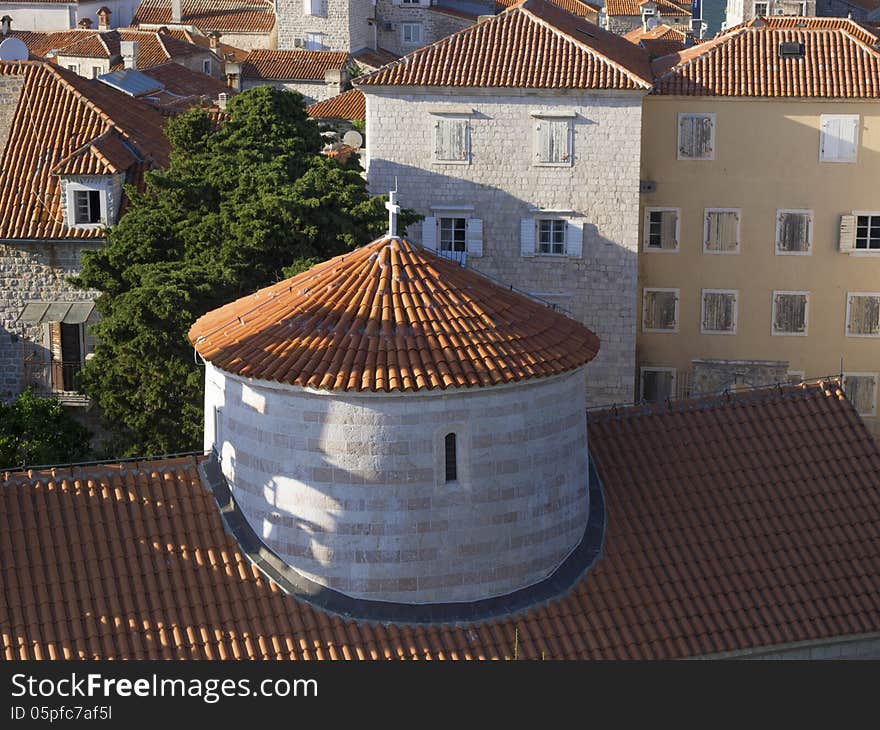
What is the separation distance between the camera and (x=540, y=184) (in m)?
46.9

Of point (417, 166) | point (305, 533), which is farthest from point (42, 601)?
point (417, 166)

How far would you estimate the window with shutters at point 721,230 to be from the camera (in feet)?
161

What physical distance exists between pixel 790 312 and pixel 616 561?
27230 mm

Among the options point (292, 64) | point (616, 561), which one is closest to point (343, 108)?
point (292, 64)

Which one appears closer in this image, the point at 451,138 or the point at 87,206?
the point at 87,206

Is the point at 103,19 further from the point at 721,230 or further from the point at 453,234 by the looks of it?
the point at 721,230

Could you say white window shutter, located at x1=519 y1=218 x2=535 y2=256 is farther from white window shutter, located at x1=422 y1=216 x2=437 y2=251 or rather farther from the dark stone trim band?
the dark stone trim band

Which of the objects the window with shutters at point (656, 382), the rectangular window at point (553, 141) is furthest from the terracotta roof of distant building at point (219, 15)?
the rectangular window at point (553, 141)

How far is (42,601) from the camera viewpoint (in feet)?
70.7

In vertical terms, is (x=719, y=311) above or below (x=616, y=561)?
below

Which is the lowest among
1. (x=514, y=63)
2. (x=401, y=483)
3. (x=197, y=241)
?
(x=401, y=483)

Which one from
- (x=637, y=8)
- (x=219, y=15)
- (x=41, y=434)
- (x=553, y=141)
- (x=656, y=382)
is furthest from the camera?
(x=637, y=8)

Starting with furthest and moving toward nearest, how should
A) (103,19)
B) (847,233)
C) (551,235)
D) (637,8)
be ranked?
(637,8) < (103,19) < (847,233) < (551,235)

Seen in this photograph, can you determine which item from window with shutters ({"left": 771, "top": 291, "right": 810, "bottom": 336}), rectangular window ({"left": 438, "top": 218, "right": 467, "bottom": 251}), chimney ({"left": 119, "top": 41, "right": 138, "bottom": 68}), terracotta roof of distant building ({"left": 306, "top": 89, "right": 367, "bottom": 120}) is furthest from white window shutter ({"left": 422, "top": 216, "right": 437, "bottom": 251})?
chimney ({"left": 119, "top": 41, "right": 138, "bottom": 68})
